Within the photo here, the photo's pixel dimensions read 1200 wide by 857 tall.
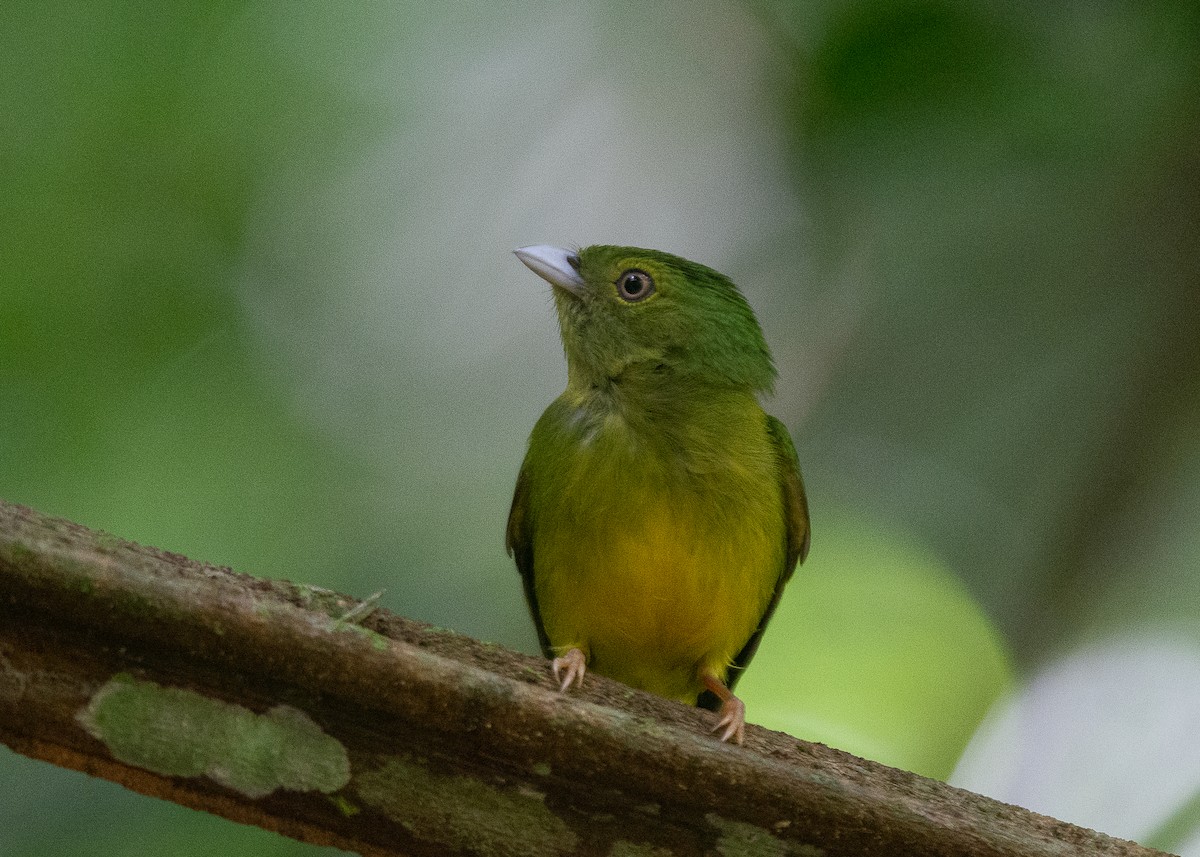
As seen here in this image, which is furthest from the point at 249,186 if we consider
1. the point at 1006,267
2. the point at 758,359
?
the point at 1006,267

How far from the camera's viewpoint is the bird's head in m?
4.16

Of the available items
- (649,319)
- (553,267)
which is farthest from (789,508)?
(553,267)

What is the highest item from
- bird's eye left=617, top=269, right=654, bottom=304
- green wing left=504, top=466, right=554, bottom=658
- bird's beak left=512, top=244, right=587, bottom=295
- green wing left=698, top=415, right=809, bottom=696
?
bird's eye left=617, top=269, right=654, bottom=304

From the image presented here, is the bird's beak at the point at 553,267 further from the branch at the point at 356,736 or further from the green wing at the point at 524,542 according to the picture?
the branch at the point at 356,736

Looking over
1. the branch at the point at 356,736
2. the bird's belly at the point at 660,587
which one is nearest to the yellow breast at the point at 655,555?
the bird's belly at the point at 660,587

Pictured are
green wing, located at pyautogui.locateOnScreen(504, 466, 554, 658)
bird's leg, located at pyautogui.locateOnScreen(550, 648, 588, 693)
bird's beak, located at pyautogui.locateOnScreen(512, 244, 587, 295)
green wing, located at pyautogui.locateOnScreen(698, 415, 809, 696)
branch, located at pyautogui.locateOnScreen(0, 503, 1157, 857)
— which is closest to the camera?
branch, located at pyautogui.locateOnScreen(0, 503, 1157, 857)

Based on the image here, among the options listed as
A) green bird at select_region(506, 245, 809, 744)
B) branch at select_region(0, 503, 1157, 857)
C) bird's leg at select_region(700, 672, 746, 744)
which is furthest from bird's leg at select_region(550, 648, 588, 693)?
Result: green bird at select_region(506, 245, 809, 744)

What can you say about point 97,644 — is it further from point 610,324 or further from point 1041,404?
point 1041,404

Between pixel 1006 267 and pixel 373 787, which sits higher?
pixel 1006 267

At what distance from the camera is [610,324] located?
14.1 feet

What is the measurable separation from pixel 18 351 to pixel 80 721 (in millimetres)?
2543

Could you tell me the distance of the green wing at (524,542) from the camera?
13.6 ft

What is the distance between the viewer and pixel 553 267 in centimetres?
Result: 454

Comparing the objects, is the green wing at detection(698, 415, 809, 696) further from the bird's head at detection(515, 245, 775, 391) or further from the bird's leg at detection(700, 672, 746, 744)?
the bird's leg at detection(700, 672, 746, 744)
